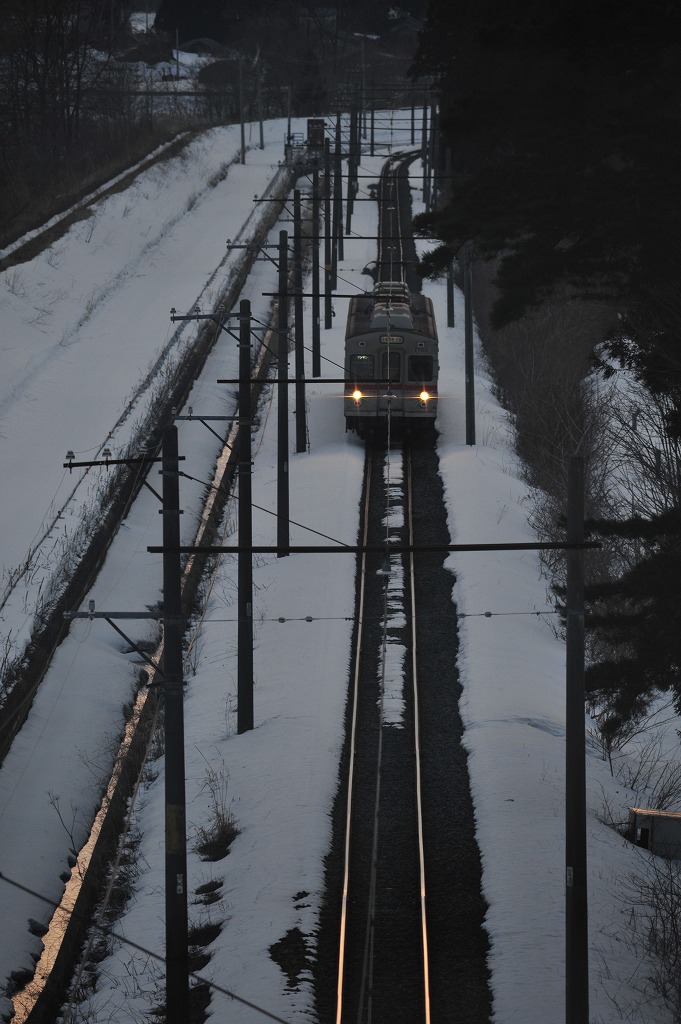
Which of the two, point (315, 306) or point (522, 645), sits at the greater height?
point (315, 306)

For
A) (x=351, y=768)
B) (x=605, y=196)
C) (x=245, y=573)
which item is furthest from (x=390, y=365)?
(x=605, y=196)

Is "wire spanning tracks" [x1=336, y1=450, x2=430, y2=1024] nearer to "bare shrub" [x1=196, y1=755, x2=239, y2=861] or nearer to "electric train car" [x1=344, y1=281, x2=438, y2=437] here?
"bare shrub" [x1=196, y1=755, x2=239, y2=861]

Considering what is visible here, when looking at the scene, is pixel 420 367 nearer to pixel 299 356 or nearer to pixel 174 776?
pixel 299 356

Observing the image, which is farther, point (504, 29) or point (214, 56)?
point (214, 56)

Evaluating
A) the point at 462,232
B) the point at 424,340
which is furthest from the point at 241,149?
the point at 462,232

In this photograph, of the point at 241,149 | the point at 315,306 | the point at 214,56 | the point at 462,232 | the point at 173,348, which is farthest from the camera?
the point at 214,56

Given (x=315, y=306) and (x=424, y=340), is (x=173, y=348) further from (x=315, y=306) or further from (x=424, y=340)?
(x=424, y=340)
